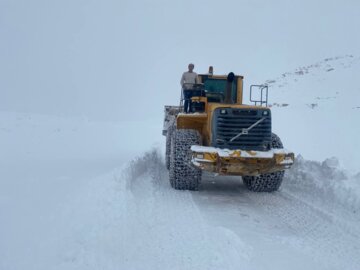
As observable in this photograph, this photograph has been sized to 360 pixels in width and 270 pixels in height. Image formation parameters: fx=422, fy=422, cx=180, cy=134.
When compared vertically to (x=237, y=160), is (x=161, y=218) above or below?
below

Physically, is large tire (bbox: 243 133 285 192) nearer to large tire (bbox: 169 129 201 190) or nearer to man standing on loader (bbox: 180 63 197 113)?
large tire (bbox: 169 129 201 190)

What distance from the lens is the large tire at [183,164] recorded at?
25.7 ft

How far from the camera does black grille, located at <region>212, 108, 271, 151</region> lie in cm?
736

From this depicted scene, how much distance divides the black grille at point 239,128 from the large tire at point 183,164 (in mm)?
611

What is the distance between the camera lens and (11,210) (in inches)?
195

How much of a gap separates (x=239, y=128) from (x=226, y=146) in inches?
15.3

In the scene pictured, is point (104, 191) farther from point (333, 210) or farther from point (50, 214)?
point (333, 210)

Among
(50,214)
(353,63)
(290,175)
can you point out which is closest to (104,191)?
(50,214)

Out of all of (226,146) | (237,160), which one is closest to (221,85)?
(226,146)

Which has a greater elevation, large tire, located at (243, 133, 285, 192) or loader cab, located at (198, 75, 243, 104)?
loader cab, located at (198, 75, 243, 104)

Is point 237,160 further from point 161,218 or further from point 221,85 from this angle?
point 221,85

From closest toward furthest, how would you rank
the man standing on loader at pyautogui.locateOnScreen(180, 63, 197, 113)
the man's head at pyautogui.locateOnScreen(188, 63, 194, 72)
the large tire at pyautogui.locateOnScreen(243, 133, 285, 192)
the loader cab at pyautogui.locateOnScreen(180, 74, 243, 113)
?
the large tire at pyautogui.locateOnScreen(243, 133, 285, 192) < the loader cab at pyautogui.locateOnScreen(180, 74, 243, 113) < the man standing on loader at pyautogui.locateOnScreen(180, 63, 197, 113) < the man's head at pyautogui.locateOnScreen(188, 63, 194, 72)

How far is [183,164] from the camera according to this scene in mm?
7871

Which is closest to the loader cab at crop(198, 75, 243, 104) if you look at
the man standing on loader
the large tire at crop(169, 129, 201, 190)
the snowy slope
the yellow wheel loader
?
the man standing on loader
